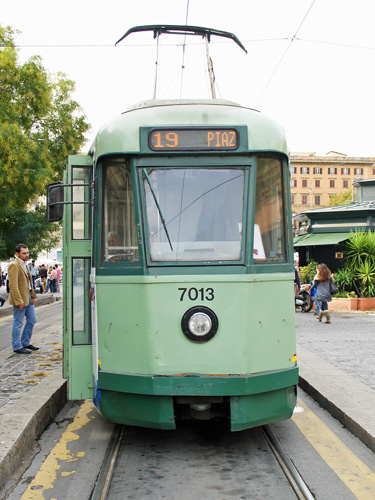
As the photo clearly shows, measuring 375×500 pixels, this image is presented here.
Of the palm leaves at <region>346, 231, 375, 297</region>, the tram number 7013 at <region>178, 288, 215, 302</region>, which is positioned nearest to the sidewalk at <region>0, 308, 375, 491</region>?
the tram number 7013 at <region>178, 288, 215, 302</region>

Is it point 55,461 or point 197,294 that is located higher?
point 197,294

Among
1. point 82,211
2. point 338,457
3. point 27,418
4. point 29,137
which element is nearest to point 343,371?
point 338,457

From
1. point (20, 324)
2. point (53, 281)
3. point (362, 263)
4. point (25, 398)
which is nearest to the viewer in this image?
point (25, 398)

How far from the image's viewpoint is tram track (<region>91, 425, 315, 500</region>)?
13.5ft

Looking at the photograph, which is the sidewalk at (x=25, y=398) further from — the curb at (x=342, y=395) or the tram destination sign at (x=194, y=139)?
the curb at (x=342, y=395)

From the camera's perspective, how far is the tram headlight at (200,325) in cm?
467

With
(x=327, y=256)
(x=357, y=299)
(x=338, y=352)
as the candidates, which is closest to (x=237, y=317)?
(x=338, y=352)

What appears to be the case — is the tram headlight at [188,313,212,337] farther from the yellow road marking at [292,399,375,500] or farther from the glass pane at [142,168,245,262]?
the yellow road marking at [292,399,375,500]

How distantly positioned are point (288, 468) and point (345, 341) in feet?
23.8

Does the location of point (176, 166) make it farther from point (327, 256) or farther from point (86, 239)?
point (327, 256)

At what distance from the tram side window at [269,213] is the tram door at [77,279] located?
5.37 feet

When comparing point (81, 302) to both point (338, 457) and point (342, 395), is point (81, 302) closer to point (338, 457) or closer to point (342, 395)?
point (338, 457)

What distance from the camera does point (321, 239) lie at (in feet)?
75.1

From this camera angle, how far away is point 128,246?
502 centimetres
